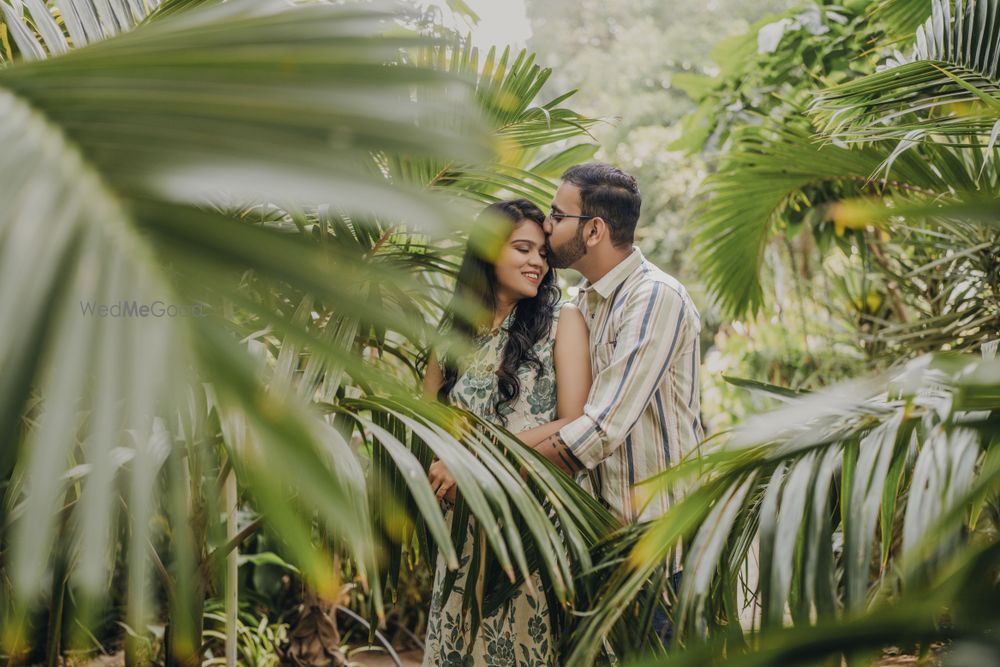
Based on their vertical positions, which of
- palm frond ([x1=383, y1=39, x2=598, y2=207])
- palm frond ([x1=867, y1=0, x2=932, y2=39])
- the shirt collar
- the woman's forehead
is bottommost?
the shirt collar

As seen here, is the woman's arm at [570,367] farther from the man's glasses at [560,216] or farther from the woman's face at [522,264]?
the man's glasses at [560,216]

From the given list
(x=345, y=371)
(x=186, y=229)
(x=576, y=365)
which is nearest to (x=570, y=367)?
(x=576, y=365)

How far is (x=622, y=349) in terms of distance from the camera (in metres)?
1.86

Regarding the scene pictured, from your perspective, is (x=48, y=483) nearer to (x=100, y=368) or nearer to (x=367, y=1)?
(x=100, y=368)

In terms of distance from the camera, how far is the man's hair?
2.15 m

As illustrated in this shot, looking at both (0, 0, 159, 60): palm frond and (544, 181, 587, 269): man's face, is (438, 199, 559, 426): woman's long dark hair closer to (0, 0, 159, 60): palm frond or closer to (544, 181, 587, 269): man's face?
(544, 181, 587, 269): man's face

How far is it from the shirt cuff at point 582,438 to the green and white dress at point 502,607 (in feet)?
0.76

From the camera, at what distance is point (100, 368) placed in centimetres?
38

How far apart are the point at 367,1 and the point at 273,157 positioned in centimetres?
16

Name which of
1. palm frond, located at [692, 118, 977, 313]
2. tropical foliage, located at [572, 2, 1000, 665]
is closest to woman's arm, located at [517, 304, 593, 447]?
tropical foliage, located at [572, 2, 1000, 665]

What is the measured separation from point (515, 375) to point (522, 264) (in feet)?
0.91

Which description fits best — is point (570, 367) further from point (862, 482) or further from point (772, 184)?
point (772, 184)

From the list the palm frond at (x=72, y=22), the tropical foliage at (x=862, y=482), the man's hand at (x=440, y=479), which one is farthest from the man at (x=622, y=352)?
the palm frond at (x=72, y=22)

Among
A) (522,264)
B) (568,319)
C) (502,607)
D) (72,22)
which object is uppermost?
(72,22)
